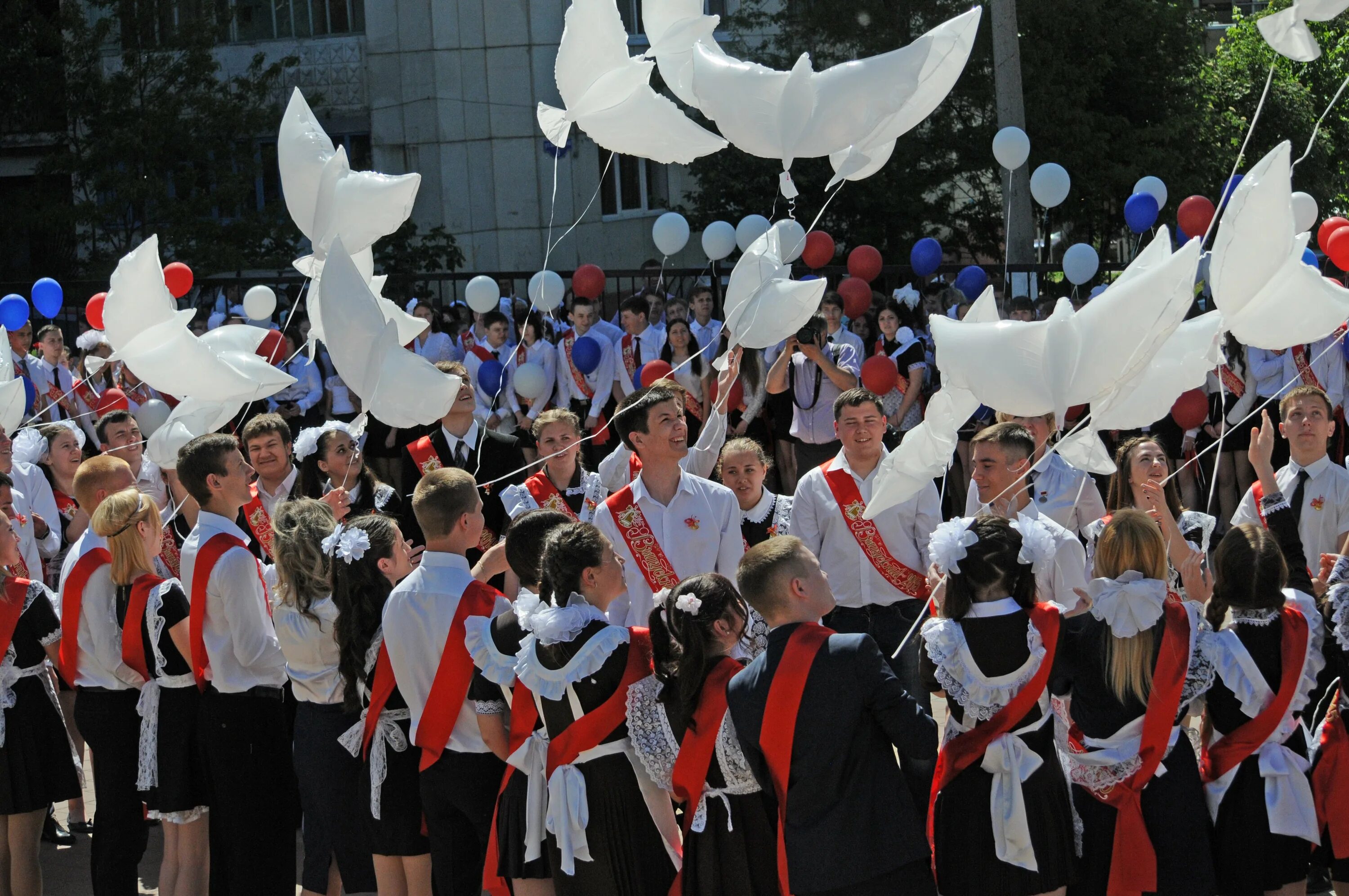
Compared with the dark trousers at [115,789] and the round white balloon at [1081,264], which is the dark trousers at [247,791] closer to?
the dark trousers at [115,789]

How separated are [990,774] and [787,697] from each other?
0.70 meters

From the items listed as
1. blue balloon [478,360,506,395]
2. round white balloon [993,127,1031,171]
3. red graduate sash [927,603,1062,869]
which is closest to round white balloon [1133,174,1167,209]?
round white balloon [993,127,1031,171]

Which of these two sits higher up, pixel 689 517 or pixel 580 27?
pixel 580 27

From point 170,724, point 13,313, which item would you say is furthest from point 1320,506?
point 13,313

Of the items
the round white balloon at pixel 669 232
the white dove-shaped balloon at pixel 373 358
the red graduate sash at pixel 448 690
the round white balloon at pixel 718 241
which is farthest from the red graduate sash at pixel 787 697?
the round white balloon at pixel 669 232

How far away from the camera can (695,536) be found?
5.00 m

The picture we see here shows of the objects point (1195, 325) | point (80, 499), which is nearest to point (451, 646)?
point (80, 499)

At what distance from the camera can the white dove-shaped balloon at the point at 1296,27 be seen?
347cm

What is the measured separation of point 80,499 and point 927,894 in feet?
11.0

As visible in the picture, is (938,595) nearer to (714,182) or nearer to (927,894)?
(927,894)

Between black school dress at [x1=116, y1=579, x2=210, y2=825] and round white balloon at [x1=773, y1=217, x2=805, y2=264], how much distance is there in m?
2.25

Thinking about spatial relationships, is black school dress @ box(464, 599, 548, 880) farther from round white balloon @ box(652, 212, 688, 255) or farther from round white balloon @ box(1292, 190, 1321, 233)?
round white balloon @ box(652, 212, 688, 255)

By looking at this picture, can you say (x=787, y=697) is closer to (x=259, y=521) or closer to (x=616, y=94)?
(x=616, y=94)

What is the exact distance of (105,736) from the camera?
4.78 metres
